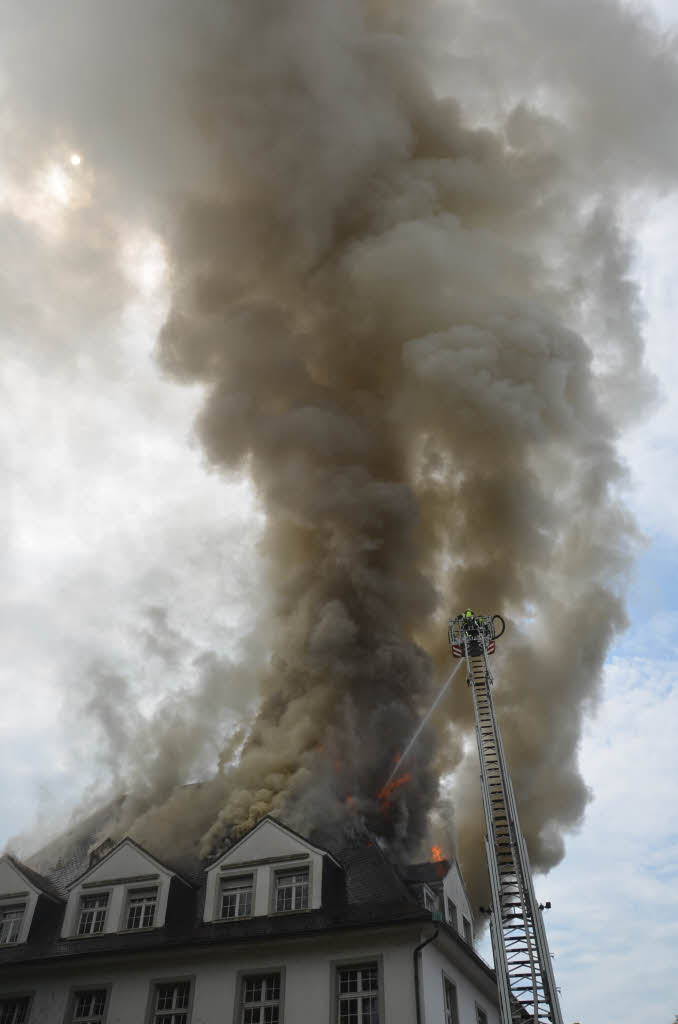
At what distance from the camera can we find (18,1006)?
823 inches

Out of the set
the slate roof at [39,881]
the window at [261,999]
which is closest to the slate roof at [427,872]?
the window at [261,999]

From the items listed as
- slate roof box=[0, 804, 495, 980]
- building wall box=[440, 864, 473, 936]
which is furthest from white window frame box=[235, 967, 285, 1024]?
building wall box=[440, 864, 473, 936]

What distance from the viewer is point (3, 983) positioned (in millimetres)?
21266

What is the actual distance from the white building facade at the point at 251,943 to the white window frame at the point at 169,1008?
0.03 m

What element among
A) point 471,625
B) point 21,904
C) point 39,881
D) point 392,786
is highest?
point 471,625

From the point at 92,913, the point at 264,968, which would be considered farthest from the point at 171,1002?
the point at 92,913

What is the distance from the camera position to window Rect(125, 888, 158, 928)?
21391 mm

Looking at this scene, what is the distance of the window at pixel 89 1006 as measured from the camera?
20.0 meters

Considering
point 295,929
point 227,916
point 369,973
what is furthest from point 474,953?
point 227,916

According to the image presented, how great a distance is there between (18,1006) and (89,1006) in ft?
7.04

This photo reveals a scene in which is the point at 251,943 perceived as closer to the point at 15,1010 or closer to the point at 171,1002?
the point at 171,1002

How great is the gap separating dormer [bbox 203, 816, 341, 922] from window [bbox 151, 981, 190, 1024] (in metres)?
1.62

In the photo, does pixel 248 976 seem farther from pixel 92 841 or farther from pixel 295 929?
pixel 92 841

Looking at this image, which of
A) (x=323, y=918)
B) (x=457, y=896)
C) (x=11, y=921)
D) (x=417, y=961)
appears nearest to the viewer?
(x=417, y=961)
